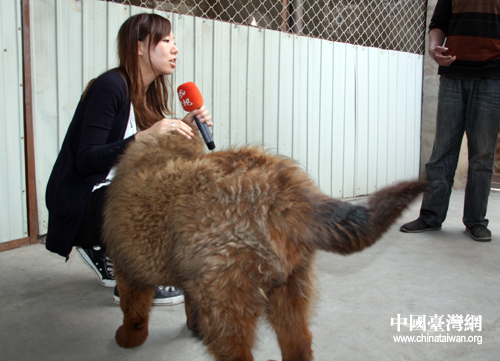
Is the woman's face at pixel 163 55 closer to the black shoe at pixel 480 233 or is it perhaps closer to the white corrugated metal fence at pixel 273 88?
the white corrugated metal fence at pixel 273 88

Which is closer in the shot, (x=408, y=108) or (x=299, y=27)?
(x=299, y=27)

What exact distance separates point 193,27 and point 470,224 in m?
2.78

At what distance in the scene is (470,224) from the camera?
3.33 metres

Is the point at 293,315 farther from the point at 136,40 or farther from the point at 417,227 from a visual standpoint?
the point at 417,227

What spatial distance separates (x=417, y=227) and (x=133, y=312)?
8.36 feet

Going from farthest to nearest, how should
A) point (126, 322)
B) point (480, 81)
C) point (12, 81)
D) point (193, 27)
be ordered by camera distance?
point (193, 27) → point (480, 81) → point (12, 81) → point (126, 322)

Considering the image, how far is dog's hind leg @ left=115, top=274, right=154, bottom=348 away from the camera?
1.66m

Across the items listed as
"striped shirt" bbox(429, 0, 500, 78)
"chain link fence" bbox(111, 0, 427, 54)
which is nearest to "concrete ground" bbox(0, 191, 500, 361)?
"striped shirt" bbox(429, 0, 500, 78)

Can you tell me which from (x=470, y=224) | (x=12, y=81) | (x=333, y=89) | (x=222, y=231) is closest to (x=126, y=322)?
(x=222, y=231)

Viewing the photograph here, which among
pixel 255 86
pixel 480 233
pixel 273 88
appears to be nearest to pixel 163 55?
pixel 255 86

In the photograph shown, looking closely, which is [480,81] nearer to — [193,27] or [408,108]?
[408,108]

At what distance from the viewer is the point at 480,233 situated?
127 inches

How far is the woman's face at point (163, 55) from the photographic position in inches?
79.6

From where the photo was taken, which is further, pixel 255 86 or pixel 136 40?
pixel 255 86
